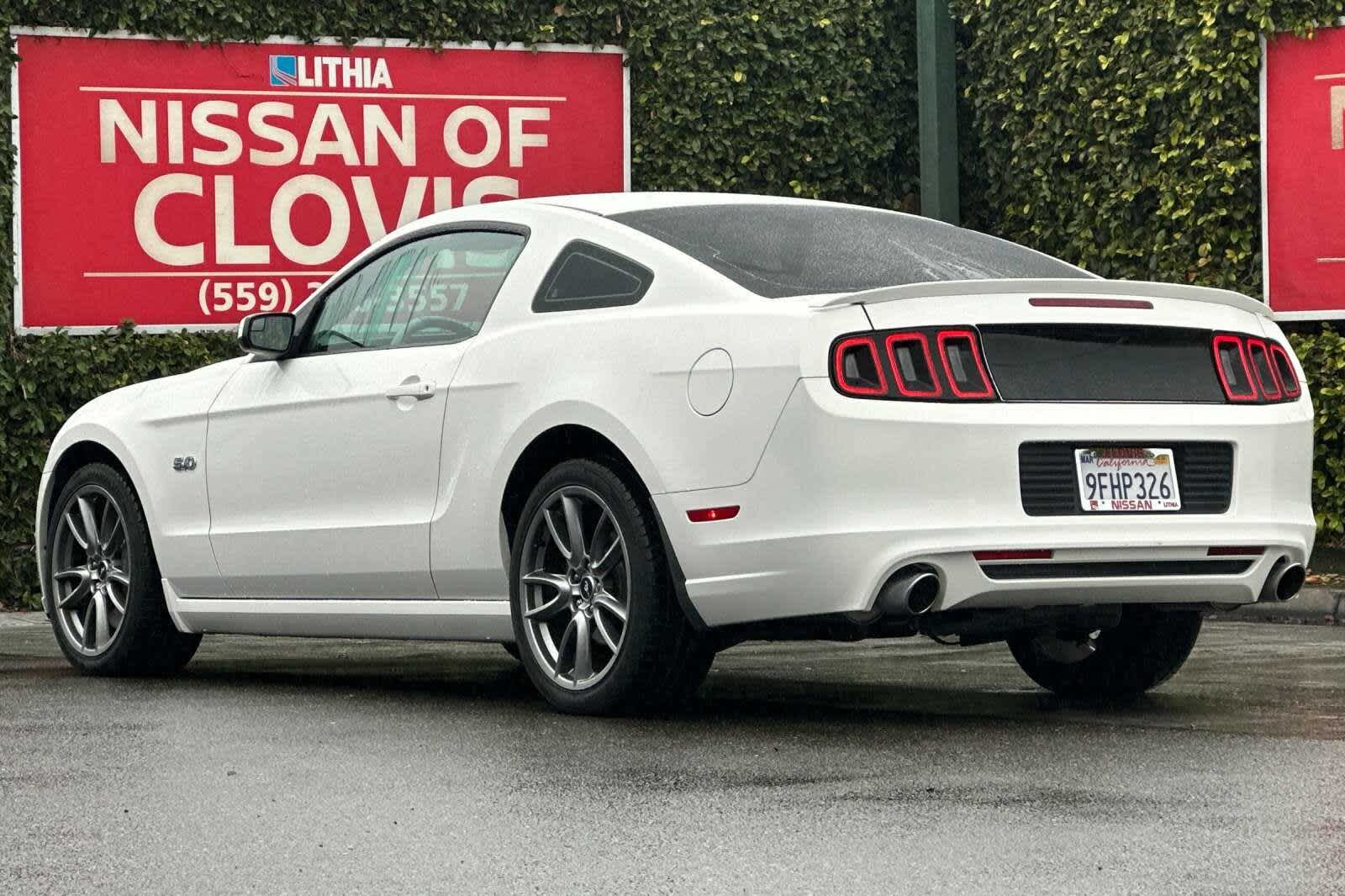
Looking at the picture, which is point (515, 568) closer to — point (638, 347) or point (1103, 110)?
point (638, 347)

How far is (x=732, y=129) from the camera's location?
14.9 metres

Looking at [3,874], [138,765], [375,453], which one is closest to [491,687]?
[375,453]

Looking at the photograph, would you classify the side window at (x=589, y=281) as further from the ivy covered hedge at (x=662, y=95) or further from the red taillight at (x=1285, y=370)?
the ivy covered hedge at (x=662, y=95)

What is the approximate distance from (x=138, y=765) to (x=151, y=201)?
333 inches

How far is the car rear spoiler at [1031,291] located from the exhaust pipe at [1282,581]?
2.65 feet

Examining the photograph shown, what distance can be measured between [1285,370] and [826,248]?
4.78 feet

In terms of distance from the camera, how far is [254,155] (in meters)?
14.2

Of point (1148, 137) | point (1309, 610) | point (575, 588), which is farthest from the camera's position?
point (1148, 137)

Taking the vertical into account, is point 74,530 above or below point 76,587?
above

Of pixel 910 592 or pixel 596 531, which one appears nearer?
pixel 910 592

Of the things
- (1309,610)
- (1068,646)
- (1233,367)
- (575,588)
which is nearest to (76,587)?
(575,588)

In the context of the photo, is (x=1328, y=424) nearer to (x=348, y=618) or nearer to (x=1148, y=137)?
(x=1148, y=137)

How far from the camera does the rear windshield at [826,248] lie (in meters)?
6.73

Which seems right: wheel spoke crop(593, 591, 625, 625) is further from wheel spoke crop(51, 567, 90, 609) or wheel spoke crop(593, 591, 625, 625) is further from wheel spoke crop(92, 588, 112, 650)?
wheel spoke crop(51, 567, 90, 609)
